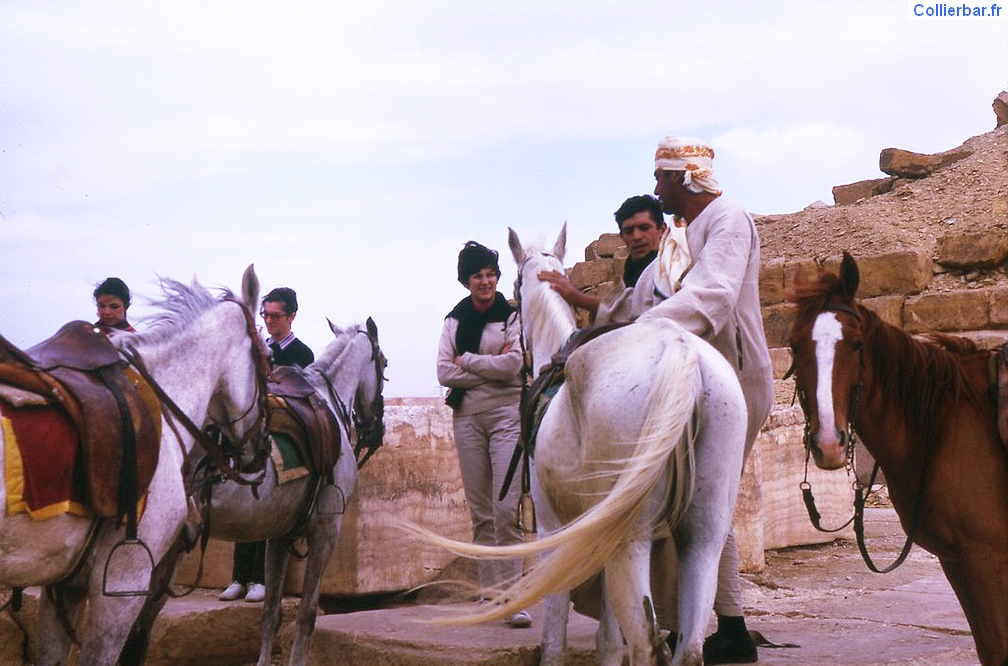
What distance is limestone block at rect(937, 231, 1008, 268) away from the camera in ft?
47.5

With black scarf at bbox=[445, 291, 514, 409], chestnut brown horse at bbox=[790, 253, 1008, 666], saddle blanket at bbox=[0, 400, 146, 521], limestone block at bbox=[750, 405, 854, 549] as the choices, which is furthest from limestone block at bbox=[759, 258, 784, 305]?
saddle blanket at bbox=[0, 400, 146, 521]

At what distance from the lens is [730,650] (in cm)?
495

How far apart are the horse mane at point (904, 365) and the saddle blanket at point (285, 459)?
2924 mm

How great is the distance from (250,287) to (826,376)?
2.55 m

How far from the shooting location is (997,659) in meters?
4.02

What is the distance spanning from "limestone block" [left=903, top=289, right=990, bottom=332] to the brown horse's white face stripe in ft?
33.7

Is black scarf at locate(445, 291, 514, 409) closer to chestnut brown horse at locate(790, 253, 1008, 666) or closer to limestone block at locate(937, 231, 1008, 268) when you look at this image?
chestnut brown horse at locate(790, 253, 1008, 666)

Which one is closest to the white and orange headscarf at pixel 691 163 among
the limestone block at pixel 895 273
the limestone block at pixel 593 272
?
the limestone block at pixel 895 273

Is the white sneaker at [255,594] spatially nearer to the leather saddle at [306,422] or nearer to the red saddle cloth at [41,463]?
the leather saddle at [306,422]

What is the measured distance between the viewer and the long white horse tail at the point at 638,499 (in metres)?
3.51

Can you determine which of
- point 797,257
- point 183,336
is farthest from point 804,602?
point 797,257

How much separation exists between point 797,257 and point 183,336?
1571 cm

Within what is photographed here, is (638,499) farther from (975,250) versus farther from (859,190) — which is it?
(859,190)

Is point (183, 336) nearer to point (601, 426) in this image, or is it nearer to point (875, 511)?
point (601, 426)
